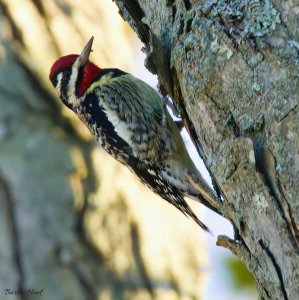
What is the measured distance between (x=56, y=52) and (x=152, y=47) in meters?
2.02

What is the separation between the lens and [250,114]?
2225mm

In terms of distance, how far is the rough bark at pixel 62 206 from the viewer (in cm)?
397

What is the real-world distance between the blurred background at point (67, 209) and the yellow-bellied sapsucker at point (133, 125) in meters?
0.28

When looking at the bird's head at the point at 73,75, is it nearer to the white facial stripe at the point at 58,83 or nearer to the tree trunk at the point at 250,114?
the white facial stripe at the point at 58,83

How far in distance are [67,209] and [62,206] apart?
0.03 metres

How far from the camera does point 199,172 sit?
376 centimetres

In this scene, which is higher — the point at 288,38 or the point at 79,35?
the point at 79,35

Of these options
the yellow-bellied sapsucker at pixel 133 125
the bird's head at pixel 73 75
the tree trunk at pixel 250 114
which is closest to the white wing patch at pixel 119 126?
the yellow-bellied sapsucker at pixel 133 125

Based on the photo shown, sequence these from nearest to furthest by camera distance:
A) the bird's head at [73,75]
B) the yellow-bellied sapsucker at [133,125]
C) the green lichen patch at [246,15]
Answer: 1. the green lichen patch at [246,15]
2. the yellow-bellied sapsucker at [133,125]
3. the bird's head at [73,75]

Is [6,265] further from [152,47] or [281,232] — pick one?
[281,232]

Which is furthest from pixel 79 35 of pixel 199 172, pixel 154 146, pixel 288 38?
pixel 288 38

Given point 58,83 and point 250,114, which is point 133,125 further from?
point 250,114

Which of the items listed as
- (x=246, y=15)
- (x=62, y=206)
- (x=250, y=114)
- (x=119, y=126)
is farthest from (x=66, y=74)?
(x=250, y=114)

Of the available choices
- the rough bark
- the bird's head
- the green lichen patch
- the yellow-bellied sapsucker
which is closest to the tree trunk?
the green lichen patch
